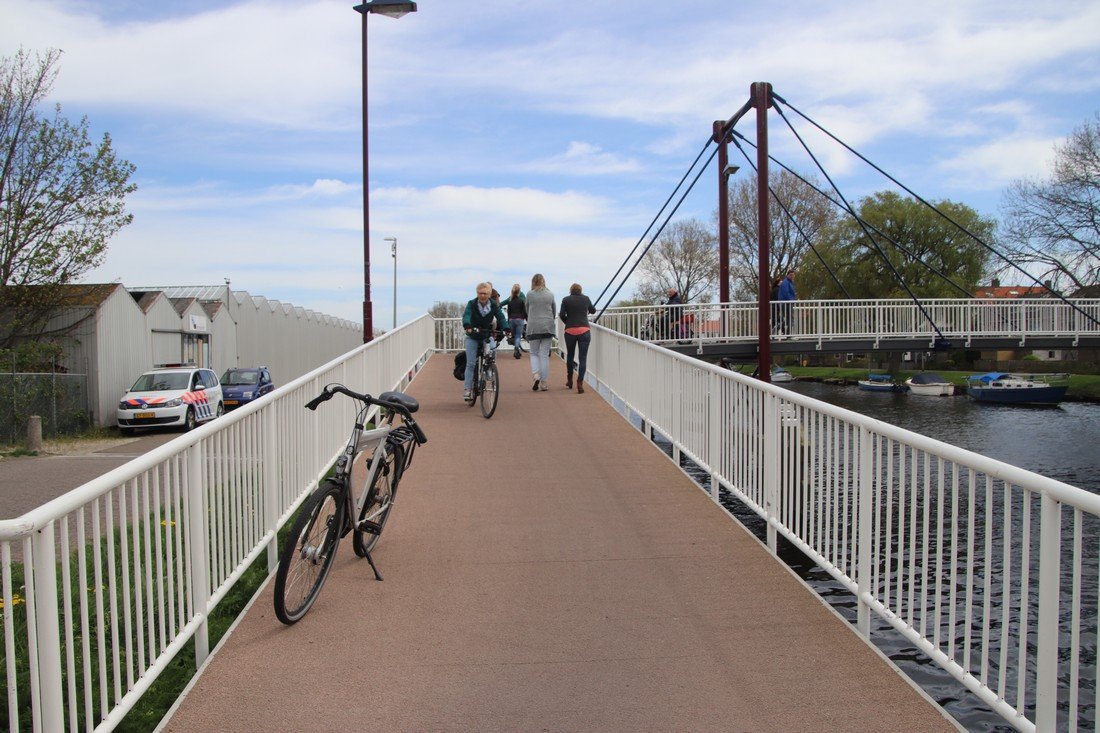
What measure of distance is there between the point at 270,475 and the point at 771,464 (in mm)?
3194

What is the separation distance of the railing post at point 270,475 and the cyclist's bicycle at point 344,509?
35 centimetres

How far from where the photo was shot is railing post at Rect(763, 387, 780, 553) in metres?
6.15

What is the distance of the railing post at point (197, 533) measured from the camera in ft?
13.8

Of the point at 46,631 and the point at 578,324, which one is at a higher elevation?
the point at 578,324

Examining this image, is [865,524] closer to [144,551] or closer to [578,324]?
[144,551]

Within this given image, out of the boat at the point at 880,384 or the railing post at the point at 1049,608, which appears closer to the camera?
the railing post at the point at 1049,608

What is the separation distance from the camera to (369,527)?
555cm

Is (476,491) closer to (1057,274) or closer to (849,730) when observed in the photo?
(849,730)

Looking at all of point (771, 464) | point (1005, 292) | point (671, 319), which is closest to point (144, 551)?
point (771, 464)

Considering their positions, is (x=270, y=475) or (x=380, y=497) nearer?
(x=270, y=475)

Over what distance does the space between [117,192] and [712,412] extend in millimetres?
25688

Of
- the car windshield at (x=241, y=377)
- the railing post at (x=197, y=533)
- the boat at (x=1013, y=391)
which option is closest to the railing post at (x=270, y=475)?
the railing post at (x=197, y=533)

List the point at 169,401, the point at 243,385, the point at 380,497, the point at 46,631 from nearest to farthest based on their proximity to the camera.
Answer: the point at 46,631, the point at 380,497, the point at 169,401, the point at 243,385

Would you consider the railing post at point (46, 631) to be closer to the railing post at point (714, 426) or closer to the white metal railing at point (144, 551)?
the white metal railing at point (144, 551)
